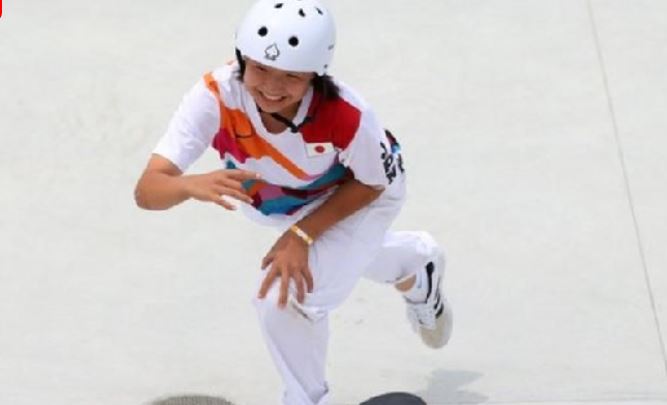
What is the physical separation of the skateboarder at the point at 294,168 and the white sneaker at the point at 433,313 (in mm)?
470

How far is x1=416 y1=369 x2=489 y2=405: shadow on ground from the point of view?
5.27 meters

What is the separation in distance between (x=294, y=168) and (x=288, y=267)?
294 millimetres

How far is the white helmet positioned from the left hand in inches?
20.5

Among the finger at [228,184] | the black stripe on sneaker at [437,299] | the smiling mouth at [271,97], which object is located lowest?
the black stripe on sneaker at [437,299]

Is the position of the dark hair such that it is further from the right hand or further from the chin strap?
the right hand

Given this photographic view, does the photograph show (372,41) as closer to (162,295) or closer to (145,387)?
(162,295)

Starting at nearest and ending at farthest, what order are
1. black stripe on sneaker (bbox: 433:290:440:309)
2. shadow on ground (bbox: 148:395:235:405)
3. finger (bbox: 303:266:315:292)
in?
finger (bbox: 303:266:315:292)
shadow on ground (bbox: 148:395:235:405)
black stripe on sneaker (bbox: 433:290:440:309)

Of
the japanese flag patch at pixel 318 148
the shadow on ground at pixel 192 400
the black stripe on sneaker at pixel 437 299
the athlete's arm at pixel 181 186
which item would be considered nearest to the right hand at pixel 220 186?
the athlete's arm at pixel 181 186

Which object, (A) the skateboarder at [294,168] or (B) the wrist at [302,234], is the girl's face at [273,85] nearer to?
(A) the skateboarder at [294,168]

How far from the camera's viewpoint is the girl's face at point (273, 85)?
4332 mm

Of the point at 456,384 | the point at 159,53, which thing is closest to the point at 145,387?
the point at 456,384

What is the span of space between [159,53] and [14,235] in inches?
58.4

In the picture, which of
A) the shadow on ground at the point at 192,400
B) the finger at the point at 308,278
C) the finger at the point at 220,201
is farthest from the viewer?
the shadow on ground at the point at 192,400

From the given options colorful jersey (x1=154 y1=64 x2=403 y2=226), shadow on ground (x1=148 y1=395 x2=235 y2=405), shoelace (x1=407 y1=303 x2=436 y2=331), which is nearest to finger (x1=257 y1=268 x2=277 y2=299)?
colorful jersey (x1=154 y1=64 x2=403 y2=226)
